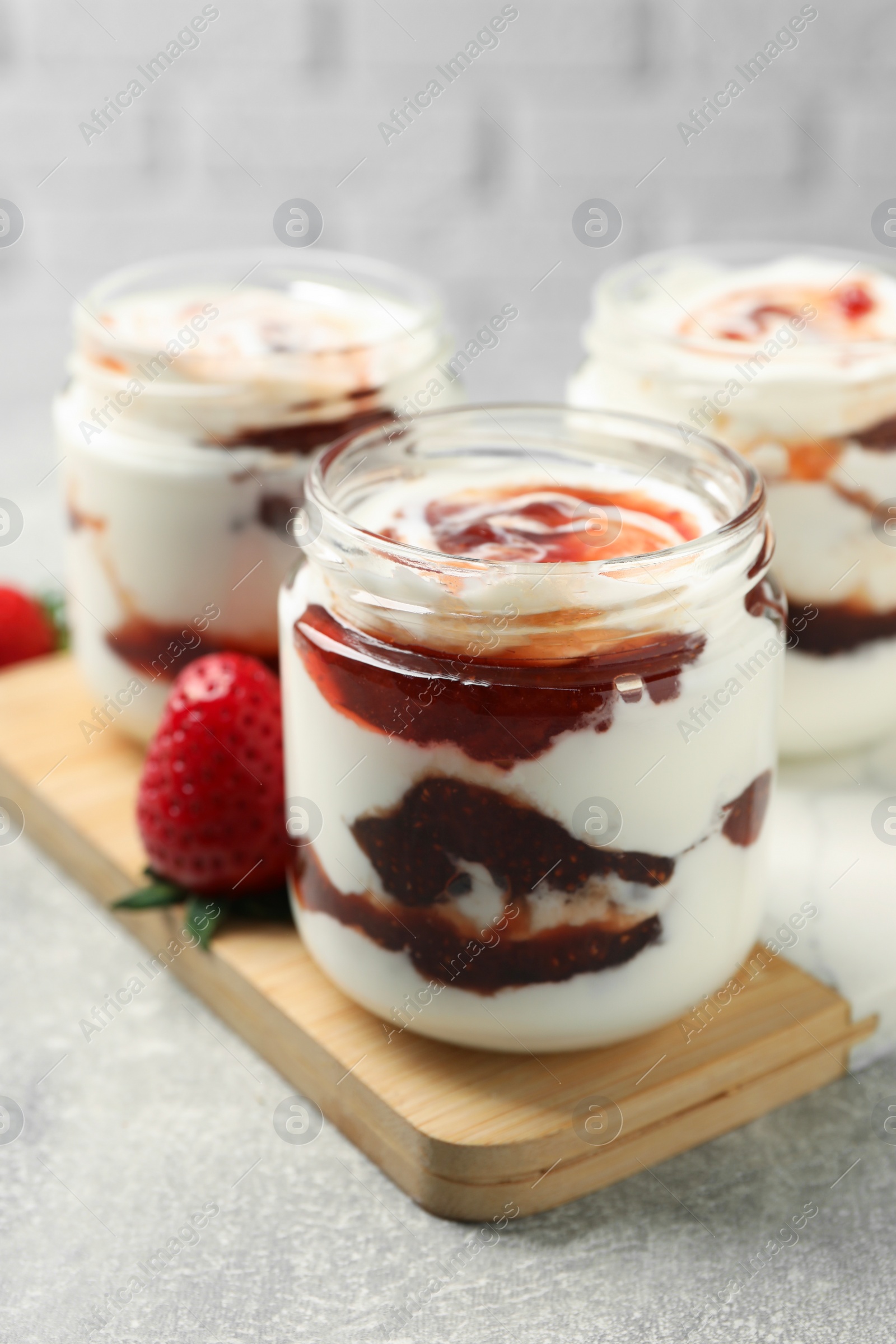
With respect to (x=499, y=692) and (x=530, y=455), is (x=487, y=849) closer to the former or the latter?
(x=499, y=692)

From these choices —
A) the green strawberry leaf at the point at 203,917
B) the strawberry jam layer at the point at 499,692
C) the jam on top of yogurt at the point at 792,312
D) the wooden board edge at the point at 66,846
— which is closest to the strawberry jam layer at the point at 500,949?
the strawberry jam layer at the point at 499,692

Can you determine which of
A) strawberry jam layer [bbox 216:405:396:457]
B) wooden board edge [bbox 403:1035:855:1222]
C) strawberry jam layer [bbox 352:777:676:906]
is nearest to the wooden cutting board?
wooden board edge [bbox 403:1035:855:1222]

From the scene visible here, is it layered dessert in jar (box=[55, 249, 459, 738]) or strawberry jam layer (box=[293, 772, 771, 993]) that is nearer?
strawberry jam layer (box=[293, 772, 771, 993])

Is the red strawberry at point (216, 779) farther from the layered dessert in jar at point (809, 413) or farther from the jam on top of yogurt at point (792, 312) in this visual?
the jam on top of yogurt at point (792, 312)

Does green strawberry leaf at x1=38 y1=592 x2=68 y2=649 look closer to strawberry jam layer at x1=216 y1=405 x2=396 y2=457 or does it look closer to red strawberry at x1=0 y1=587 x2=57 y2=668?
red strawberry at x1=0 y1=587 x2=57 y2=668

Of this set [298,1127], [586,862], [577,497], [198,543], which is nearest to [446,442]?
[577,497]

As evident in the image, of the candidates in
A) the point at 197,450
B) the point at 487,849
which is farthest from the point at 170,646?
the point at 487,849

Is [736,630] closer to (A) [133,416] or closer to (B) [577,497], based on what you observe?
(B) [577,497]
